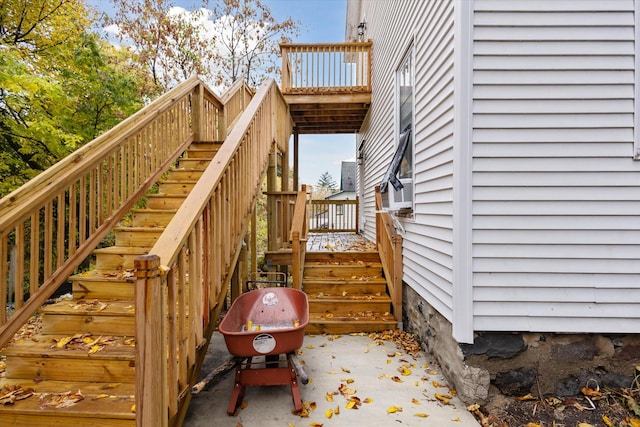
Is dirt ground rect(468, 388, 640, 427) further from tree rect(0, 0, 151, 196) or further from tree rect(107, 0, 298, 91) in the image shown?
tree rect(107, 0, 298, 91)

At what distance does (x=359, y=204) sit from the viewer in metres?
9.33

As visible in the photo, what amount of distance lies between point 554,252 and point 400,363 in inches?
64.6

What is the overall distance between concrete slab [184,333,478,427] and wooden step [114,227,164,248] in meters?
1.34

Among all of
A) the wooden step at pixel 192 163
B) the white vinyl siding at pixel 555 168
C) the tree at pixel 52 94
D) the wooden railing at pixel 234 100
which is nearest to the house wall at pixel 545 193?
the white vinyl siding at pixel 555 168

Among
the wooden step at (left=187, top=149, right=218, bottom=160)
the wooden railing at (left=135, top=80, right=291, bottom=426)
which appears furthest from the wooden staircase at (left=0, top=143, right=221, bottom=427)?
the wooden step at (left=187, top=149, right=218, bottom=160)

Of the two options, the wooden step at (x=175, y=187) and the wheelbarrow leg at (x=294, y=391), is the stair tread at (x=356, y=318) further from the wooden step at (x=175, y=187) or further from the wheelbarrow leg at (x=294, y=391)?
Result: the wooden step at (x=175, y=187)

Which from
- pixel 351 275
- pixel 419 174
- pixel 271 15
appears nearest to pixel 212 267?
pixel 419 174

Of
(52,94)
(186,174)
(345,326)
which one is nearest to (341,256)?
(345,326)

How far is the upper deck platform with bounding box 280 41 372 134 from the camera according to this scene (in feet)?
22.6

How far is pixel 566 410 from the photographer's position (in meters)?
2.35

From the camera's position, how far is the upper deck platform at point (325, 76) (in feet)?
22.6

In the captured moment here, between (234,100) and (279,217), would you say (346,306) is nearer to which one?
(279,217)

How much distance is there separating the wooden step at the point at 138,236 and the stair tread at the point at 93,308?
2.22ft

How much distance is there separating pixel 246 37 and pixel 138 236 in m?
10.8
